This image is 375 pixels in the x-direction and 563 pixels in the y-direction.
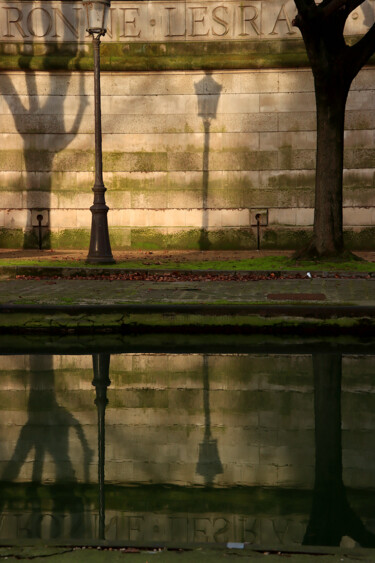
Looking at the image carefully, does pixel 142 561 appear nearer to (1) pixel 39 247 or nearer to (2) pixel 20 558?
(2) pixel 20 558

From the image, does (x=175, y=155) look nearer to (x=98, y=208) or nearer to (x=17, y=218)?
(x=17, y=218)

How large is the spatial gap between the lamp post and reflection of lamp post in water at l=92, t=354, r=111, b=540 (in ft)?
30.5

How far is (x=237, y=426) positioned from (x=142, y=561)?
266cm

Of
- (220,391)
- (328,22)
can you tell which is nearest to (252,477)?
(220,391)

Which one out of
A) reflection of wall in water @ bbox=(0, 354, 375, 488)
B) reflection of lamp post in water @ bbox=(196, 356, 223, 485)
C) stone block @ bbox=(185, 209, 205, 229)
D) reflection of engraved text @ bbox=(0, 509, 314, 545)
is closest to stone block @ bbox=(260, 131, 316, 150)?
stone block @ bbox=(185, 209, 205, 229)

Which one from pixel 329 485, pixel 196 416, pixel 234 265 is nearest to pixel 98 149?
pixel 234 265

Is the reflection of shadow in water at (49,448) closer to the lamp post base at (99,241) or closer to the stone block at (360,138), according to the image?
the lamp post base at (99,241)

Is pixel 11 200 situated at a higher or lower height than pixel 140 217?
higher

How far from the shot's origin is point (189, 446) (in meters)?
5.69

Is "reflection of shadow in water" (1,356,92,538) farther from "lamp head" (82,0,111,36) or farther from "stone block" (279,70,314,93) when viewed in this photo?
"stone block" (279,70,314,93)

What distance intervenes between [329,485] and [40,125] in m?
19.2

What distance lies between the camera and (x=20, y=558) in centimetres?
371

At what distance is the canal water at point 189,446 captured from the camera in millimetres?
4207

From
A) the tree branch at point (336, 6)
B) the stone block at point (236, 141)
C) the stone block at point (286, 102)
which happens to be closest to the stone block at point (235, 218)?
the stone block at point (236, 141)
